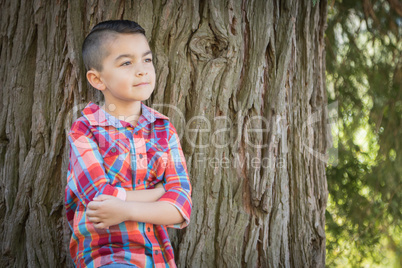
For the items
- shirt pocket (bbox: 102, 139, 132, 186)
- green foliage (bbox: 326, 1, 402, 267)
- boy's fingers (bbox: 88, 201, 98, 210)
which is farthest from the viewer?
green foliage (bbox: 326, 1, 402, 267)

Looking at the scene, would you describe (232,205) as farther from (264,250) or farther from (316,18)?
(316,18)

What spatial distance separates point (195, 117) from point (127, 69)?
1.94 feet

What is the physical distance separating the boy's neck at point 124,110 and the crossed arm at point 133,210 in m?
0.41

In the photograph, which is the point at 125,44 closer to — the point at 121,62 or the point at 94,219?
the point at 121,62

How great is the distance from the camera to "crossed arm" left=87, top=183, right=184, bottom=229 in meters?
1.78

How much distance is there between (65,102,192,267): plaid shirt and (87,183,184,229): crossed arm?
1.9 inches

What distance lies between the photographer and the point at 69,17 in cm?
244

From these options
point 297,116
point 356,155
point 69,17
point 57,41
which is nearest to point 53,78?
point 57,41

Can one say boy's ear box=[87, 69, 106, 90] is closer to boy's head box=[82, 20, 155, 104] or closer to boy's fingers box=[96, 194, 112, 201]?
→ boy's head box=[82, 20, 155, 104]

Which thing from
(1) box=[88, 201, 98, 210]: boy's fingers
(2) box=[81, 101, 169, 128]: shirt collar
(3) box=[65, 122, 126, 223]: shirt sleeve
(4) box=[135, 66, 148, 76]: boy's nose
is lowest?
(1) box=[88, 201, 98, 210]: boy's fingers

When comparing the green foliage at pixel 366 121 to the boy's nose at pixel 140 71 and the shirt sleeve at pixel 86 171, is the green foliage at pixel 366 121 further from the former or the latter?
the shirt sleeve at pixel 86 171

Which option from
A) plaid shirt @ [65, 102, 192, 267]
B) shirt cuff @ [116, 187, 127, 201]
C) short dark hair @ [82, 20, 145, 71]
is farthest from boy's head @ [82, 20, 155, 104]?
shirt cuff @ [116, 187, 127, 201]

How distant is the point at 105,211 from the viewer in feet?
5.82

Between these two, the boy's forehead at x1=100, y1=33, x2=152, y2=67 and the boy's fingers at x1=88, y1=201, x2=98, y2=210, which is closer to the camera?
the boy's fingers at x1=88, y1=201, x2=98, y2=210
